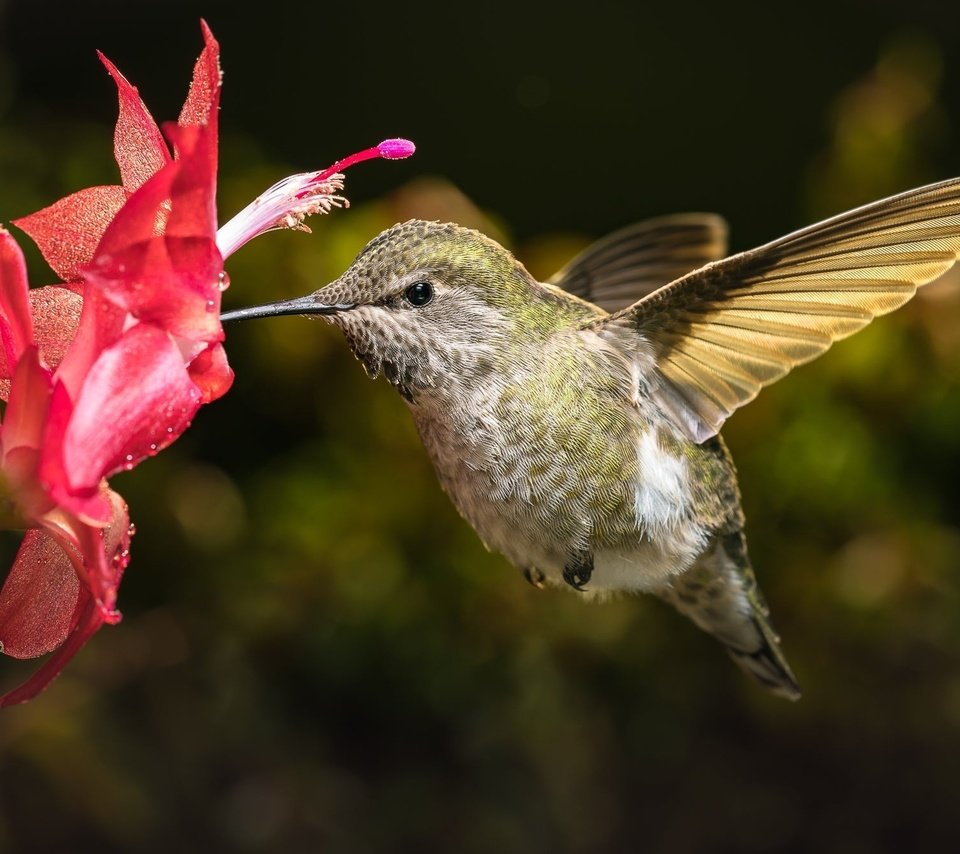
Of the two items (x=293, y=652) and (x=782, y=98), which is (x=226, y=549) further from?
(x=782, y=98)

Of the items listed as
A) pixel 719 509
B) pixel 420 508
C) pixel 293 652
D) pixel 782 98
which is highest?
pixel 719 509

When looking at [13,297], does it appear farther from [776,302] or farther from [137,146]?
[776,302]

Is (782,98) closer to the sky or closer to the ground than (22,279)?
closer to the ground

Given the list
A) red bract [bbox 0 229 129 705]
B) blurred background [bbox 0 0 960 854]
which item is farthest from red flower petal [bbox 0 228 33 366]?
blurred background [bbox 0 0 960 854]

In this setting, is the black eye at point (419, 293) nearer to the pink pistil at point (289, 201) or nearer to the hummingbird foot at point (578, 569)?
the pink pistil at point (289, 201)

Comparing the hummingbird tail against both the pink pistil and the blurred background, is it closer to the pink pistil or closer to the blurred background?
the pink pistil

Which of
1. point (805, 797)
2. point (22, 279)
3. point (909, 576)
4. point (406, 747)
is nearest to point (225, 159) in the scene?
point (406, 747)
